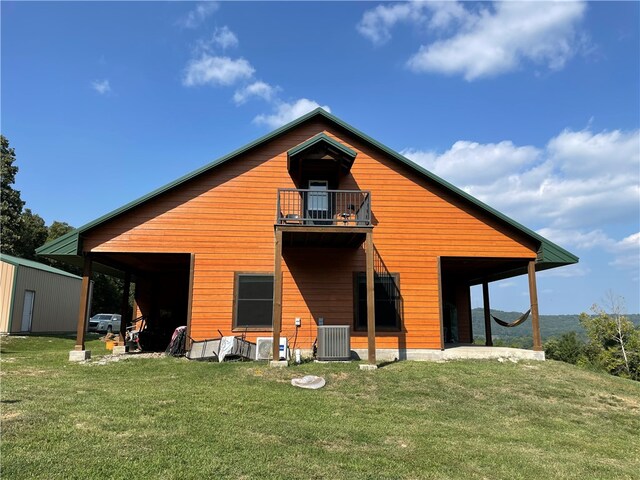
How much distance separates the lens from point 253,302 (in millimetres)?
13602

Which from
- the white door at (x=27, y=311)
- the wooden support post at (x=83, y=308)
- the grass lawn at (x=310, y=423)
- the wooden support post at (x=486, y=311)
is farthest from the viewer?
the white door at (x=27, y=311)

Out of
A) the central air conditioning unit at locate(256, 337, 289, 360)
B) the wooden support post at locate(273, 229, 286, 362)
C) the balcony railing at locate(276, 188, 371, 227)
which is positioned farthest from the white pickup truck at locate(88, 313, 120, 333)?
the wooden support post at locate(273, 229, 286, 362)

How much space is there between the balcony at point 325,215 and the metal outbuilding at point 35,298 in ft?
52.8

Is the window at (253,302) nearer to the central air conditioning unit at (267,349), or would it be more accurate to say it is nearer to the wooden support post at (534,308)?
the central air conditioning unit at (267,349)

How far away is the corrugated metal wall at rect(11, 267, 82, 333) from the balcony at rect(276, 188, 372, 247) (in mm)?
16298

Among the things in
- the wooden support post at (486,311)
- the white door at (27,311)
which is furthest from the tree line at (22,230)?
the wooden support post at (486,311)

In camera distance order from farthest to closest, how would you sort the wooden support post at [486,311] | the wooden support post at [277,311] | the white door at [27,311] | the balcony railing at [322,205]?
the white door at [27,311] < the wooden support post at [486,311] < the balcony railing at [322,205] < the wooden support post at [277,311]

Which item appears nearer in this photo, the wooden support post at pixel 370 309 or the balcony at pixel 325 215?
the wooden support post at pixel 370 309

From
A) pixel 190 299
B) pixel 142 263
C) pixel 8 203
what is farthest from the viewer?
pixel 8 203

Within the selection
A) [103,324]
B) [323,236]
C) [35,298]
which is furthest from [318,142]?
[103,324]

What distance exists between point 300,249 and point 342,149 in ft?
11.1

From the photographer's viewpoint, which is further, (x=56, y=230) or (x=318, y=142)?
(x=56, y=230)

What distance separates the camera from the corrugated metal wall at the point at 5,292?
2117 centimetres

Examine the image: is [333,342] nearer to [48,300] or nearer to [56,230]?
[48,300]
